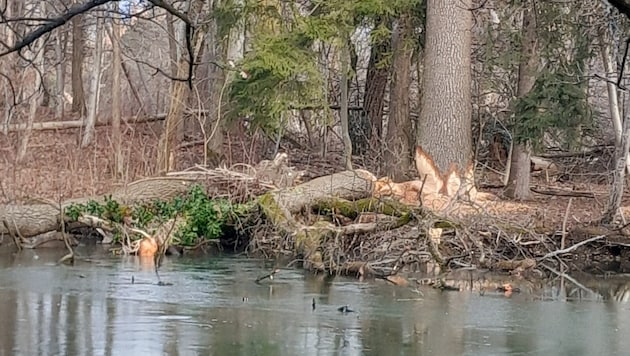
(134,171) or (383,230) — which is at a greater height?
(134,171)

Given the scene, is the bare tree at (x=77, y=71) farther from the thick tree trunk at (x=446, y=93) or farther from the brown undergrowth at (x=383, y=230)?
the thick tree trunk at (x=446, y=93)

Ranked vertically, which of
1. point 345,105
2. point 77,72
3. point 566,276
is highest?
point 77,72

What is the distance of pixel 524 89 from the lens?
1606 centimetres

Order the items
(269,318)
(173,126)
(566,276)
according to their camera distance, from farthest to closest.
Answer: (173,126) → (566,276) → (269,318)

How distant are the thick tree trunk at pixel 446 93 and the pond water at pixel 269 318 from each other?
14.5 ft

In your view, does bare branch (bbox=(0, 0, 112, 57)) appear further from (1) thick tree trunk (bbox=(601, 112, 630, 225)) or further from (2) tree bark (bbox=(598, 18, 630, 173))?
Answer: (2) tree bark (bbox=(598, 18, 630, 173))

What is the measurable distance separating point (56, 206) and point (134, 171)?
391cm

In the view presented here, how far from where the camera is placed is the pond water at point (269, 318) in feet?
25.7

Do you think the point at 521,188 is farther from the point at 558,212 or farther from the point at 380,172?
the point at 380,172

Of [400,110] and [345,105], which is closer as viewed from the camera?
[400,110]

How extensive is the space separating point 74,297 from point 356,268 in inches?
153

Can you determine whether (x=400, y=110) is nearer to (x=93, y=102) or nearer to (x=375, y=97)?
(x=375, y=97)

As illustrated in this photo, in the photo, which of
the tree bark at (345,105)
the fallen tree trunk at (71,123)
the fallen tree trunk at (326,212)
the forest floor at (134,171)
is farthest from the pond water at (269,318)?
the fallen tree trunk at (71,123)

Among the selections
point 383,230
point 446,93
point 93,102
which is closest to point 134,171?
point 93,102
